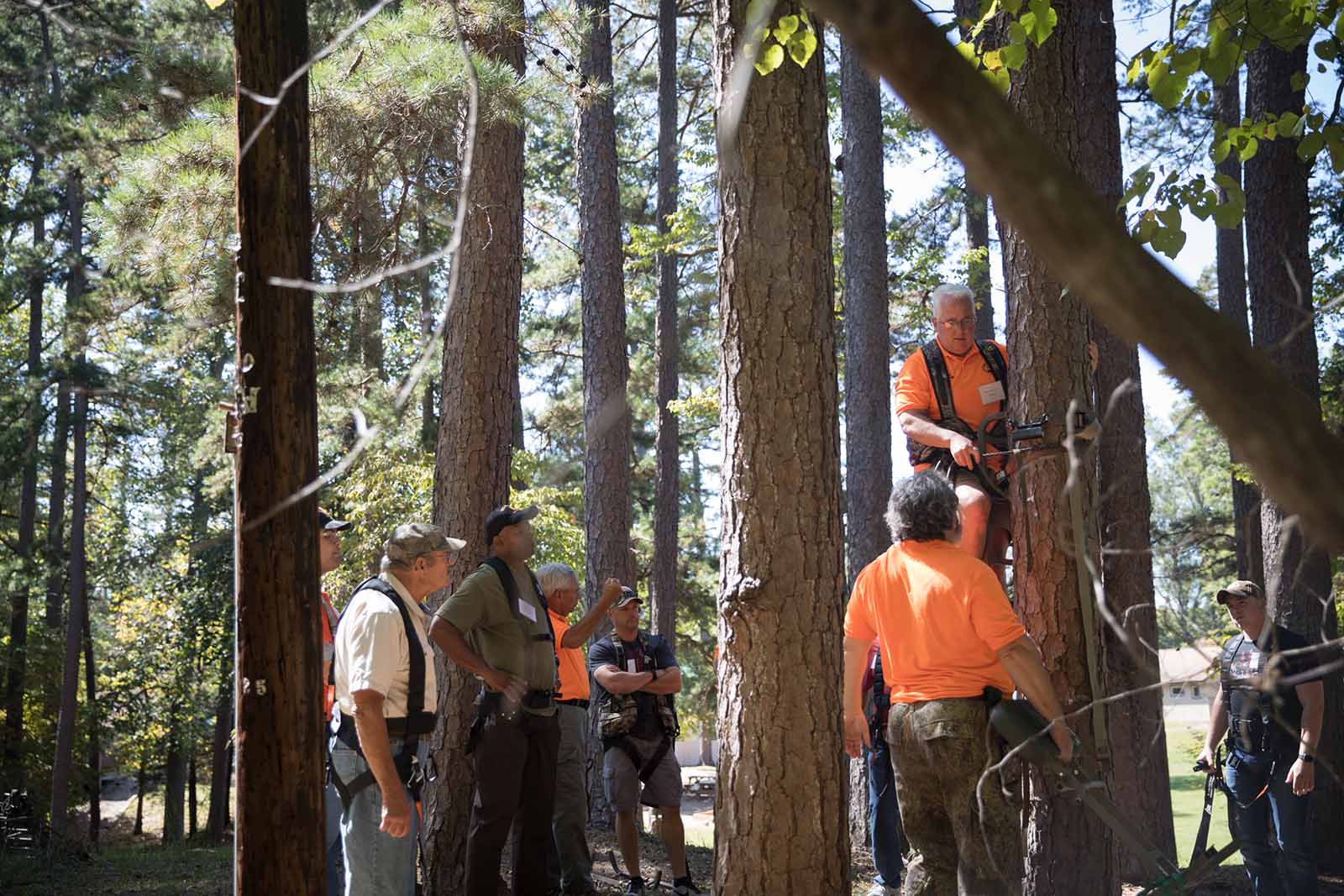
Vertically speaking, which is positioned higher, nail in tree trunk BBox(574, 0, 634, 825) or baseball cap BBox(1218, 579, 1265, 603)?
nail in tree trunk BBox(574, 0, 634, 825)

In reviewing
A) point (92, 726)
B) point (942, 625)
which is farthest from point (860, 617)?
point (92, 726)

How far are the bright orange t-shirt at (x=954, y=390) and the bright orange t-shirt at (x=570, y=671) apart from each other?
2.59m

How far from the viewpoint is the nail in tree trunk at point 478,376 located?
738cm

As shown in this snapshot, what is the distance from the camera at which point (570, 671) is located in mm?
7383

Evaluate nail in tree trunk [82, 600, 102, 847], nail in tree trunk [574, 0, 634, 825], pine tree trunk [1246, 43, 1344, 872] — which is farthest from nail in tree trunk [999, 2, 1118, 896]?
nail in tree trunk [82, 600, 102, 847]

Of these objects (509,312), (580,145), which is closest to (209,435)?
(580,145)

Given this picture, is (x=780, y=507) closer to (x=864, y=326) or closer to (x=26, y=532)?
(x=864, y=326)

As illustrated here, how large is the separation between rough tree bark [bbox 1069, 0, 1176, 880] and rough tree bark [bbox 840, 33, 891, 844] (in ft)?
12.7

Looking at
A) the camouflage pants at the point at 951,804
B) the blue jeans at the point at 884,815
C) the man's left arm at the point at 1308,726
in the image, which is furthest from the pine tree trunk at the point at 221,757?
the camouflage pants at the point at 951,804

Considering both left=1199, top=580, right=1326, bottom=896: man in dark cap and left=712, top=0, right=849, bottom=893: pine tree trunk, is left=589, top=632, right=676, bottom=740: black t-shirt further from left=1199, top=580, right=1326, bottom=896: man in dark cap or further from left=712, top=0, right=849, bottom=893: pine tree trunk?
left=1199, top=580, right=1326, bottom=896: man in dark cap

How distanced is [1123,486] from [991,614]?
348 cm

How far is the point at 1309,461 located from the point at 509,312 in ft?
23.0

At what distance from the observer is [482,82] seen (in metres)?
7.55

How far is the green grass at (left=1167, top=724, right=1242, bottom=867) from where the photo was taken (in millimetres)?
15062
